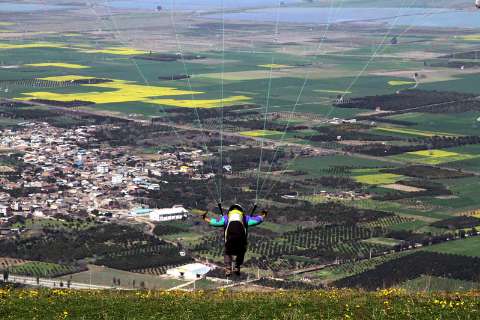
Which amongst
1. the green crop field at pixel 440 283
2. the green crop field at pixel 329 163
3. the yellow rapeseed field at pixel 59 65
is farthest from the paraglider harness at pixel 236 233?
the yellow rapeseed field at pixel 59 65

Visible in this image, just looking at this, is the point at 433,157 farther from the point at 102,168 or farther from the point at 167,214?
the point at 167,214

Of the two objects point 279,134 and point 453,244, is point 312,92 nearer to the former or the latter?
point 279,134

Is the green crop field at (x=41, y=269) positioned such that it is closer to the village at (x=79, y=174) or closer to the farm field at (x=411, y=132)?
the village at (x=79, y=174)

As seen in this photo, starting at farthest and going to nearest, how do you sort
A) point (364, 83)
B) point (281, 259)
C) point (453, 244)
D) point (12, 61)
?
point (12, 61) → point (364, 83) → point (453, 244) → point (281, 259)

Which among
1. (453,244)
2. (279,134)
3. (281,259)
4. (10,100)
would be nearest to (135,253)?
(281,259)

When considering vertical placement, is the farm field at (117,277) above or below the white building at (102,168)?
below

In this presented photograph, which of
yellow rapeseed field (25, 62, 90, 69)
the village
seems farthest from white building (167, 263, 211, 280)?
yellow rapeseed field (25, 62, 90, 69)

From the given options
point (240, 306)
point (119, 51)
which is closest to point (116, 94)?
point (119, 51)
